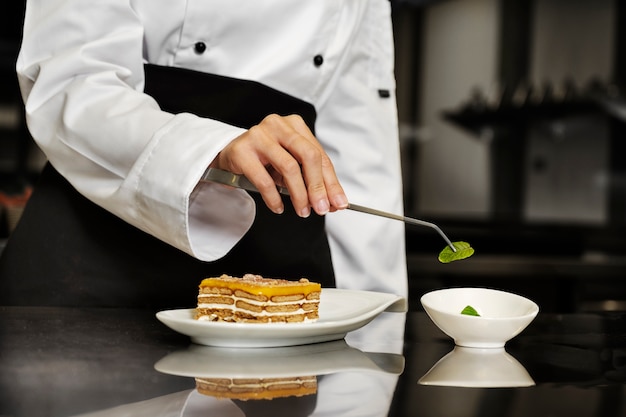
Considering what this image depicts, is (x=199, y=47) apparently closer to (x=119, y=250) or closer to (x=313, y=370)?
(x=119, y=250)

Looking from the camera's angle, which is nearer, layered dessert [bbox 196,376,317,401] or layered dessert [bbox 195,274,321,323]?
layered dessert [bbox 196,376,317,401]

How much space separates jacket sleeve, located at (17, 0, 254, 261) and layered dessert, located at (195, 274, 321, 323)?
0.13 m

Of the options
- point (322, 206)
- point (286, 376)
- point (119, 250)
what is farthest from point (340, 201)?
point (119, 250)

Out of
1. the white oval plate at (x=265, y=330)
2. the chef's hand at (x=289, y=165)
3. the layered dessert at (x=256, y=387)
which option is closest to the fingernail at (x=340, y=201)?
the chef's hand at (x=289, y=165)

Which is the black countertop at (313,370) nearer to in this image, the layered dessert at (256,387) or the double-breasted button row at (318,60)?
the layered dessert at (256,387)

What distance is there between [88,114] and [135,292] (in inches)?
10.1

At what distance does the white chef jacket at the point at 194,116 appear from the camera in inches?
41.6

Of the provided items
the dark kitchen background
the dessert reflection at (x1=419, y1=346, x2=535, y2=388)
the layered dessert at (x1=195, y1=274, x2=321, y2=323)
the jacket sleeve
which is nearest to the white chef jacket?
the jacket sleeve

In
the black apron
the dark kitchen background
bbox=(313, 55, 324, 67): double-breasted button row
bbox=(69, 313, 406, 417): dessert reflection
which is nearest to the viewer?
bbox=(69, 313, 406, 417): dessert reflection

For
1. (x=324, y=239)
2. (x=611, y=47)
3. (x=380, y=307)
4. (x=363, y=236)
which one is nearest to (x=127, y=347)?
(x=380, y=307)

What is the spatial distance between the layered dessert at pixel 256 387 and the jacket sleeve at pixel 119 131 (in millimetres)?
324

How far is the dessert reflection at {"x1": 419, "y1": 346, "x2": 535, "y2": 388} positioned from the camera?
76 cm

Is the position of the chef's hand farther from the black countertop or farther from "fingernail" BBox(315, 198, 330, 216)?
the black countertop

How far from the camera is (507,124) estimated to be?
16.4ft
